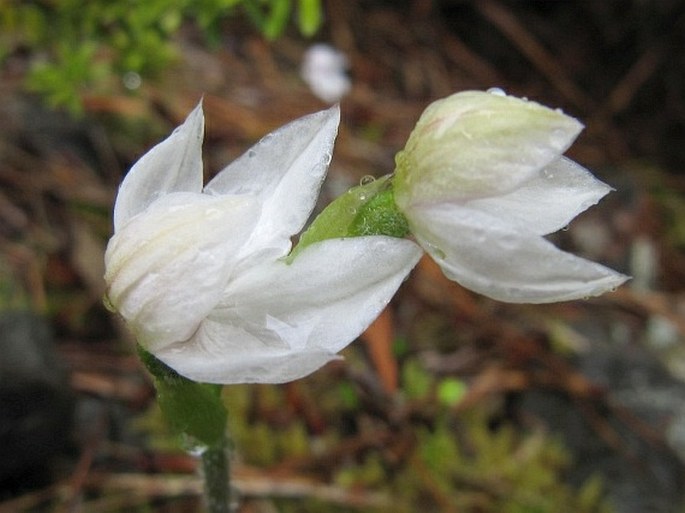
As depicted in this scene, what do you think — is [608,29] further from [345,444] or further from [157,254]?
[157,254]

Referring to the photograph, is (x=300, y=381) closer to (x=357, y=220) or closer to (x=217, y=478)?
(x=217, y=478)

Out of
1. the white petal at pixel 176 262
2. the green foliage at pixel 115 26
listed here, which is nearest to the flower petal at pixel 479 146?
the white petal at pixel 176 262

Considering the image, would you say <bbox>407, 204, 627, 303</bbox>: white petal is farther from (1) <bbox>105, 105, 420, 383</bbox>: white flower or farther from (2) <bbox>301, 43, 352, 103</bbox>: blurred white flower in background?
(2) <bbox>301, 43, 352, 103</bbox>: blurred white flower in background

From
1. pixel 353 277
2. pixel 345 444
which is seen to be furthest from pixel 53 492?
pixel 353 277

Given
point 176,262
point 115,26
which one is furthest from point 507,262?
point 115,26

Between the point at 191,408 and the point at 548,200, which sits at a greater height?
the point at 548,200

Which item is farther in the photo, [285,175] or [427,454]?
[427,454]
